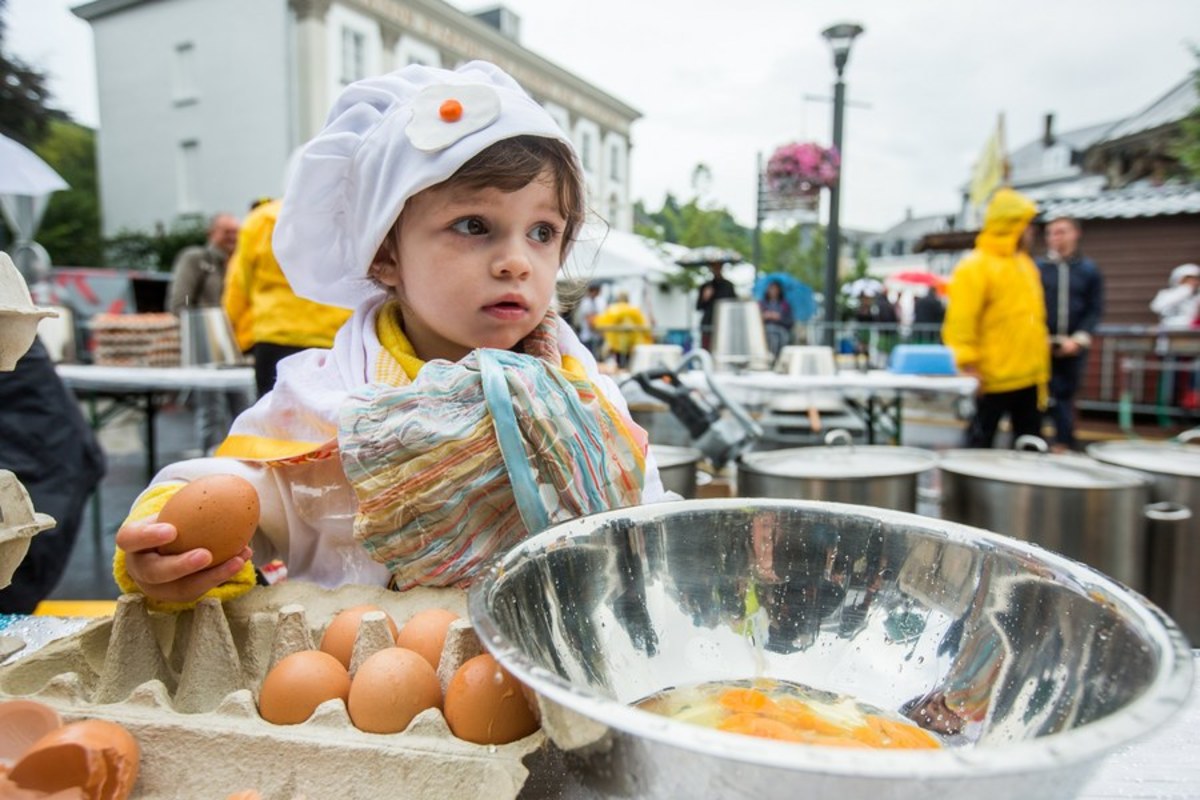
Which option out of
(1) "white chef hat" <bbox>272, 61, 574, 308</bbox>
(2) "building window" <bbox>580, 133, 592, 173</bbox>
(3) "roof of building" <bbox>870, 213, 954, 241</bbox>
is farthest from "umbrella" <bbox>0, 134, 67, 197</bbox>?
(3) "roof of building" <bbox>870, 213, 954, 241</bbox>

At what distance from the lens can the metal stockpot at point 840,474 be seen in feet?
6.86

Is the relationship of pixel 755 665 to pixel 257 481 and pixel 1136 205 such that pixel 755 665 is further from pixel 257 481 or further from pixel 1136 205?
pixel 1136 205

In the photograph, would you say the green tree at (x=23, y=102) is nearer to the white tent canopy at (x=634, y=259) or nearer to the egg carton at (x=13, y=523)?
the white tent canopy at (x=634, y=259)

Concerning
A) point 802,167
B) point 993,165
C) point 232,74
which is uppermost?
point 232,74

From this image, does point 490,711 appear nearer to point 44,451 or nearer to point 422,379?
point 422,379

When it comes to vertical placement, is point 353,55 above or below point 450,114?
above

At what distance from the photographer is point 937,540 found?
1.97 ft

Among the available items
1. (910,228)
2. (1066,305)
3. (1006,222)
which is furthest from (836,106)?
(910,228)

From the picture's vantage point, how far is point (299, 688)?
567 millimetres

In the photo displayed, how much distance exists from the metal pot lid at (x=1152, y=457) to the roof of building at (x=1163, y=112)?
11680mm

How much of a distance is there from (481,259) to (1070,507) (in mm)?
1804

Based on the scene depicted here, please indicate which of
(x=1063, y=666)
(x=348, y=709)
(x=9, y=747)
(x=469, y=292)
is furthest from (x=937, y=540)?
(x=9, y=747)

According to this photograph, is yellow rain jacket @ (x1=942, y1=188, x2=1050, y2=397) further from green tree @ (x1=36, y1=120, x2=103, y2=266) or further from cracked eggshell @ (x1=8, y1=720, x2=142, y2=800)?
green tree @ (x1=36, y1=120, x2=103, y2=266)

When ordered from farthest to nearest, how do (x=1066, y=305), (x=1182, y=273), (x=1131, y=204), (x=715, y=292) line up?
(x=1131, y=204) → (x=1182, y=273) → (x=715, y=292) → (x=1066, y=305)
